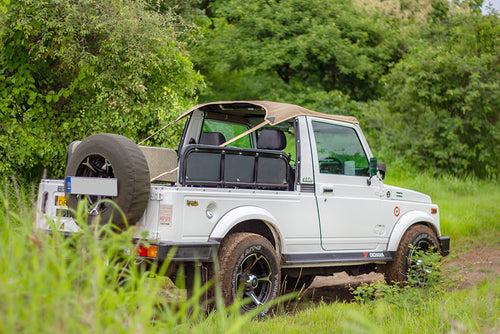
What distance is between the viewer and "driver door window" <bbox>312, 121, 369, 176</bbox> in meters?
8.70

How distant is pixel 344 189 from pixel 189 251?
246cm

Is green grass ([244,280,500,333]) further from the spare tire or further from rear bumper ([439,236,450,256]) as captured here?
rear bumper ([439,236,450,256])

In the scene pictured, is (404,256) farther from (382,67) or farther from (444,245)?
(382,67)

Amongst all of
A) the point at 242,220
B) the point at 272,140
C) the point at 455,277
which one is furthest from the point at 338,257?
the point at 455,277

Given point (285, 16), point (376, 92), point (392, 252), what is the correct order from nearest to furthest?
point (392, 252) < point (285, 16) < point (376, 92)

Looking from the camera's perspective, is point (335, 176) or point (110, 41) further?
point (110, 41)

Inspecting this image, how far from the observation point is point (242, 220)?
24.2ft

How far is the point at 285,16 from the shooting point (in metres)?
25.1

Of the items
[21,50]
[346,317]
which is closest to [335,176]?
[346,317]

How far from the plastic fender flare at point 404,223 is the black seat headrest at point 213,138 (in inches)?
86.4

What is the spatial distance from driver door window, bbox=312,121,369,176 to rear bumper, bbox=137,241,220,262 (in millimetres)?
2012

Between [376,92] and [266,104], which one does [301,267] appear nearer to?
[266,104]

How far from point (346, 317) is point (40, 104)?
7.09 meters

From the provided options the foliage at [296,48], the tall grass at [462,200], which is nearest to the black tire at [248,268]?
the tall grass at [462,200]
